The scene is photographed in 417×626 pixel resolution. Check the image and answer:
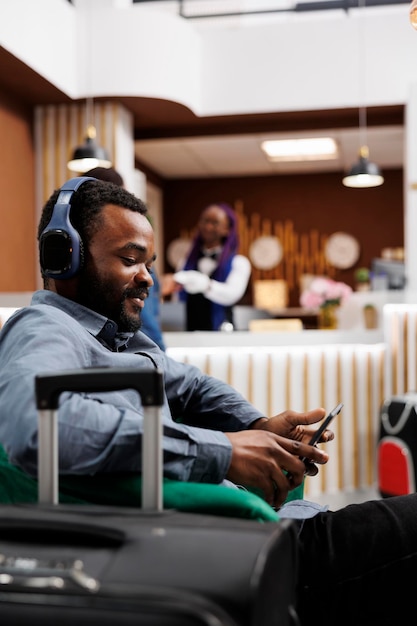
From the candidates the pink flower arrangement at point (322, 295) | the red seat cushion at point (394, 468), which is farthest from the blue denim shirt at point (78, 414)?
the pink flower arrangement at point (322, 295)

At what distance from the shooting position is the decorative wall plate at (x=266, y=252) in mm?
9469

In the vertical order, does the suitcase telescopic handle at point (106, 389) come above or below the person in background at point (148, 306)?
below

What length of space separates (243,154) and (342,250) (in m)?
1.86

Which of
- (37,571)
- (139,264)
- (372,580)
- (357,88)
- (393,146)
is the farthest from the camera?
(393,146)

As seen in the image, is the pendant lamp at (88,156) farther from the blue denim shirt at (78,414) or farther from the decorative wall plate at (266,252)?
the decorative wall plate at (266,252)

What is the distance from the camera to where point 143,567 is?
0.79 meters

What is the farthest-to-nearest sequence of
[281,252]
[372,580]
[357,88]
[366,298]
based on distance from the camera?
[281,252] < [357,88] < [366,298] < [372,580]

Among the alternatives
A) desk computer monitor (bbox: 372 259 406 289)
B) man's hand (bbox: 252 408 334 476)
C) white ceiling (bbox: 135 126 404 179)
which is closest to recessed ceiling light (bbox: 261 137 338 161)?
white ceiling (bbox: 135 126 404 179)

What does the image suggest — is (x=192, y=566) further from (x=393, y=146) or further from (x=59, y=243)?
(x=393, y=146)

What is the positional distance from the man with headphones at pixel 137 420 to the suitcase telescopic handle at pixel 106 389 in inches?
1.9

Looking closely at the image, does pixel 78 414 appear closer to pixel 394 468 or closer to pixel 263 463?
pixel 263 463

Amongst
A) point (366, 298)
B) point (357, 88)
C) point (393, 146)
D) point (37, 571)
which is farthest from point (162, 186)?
point (37, 571)

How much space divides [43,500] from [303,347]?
3.61 meters

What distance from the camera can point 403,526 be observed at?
47.5 inches
